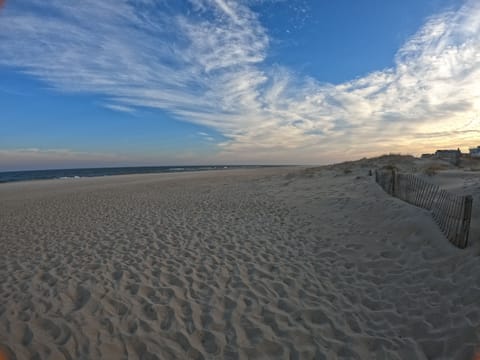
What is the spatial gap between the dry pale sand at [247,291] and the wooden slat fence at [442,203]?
0.29 metres

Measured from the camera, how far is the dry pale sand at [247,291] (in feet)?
10.9

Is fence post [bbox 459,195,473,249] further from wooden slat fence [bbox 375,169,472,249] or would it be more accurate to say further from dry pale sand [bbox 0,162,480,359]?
dry pale sand [bbox 0,162,480,359]

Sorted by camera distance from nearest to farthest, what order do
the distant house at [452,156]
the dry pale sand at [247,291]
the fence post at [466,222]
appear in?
the dry pale sand at [247,291] → the fence post at [466,222] → the distant house at [452,156]

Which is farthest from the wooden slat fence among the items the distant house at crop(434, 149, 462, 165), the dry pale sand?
the distant house at crop(434, 149, 462, 165)

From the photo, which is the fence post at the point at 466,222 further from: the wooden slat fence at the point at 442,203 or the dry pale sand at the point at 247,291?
the dry pale sand at the point at 247,291

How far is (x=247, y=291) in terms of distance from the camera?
15.0 ft

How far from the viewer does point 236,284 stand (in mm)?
4832

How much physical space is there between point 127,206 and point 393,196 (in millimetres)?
11955

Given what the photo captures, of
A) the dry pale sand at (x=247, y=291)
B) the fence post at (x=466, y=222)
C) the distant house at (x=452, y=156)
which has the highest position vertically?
the distant house at (x=452, y=156)

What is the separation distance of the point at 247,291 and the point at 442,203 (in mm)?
5259

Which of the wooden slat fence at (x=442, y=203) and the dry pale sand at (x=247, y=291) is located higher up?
the wooden slat fence at (x=442, y=203)

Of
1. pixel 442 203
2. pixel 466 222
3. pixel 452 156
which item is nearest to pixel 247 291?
pixel 466 222

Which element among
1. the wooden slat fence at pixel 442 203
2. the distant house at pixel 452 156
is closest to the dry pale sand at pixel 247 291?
the wooden slat fence at pixel 442 203

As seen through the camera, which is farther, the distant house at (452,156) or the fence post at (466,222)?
the distant house at (452,156)
